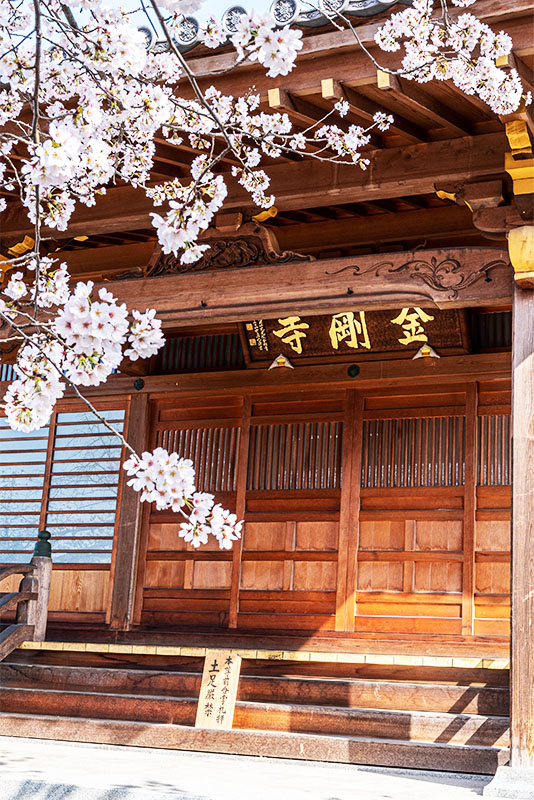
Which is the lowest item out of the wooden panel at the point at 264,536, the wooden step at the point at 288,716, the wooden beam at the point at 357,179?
the wooden step at the point at 288,716

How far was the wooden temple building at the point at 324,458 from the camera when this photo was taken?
595 cm

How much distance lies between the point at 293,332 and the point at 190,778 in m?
4.19

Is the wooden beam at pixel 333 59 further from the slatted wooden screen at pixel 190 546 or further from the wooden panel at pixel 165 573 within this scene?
the wooden panel at pixel 165 573

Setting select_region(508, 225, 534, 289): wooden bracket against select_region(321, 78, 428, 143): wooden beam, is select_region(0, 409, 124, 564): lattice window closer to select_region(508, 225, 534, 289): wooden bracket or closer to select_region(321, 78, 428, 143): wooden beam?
select_region(321, 78, 428, 143): wooden beam

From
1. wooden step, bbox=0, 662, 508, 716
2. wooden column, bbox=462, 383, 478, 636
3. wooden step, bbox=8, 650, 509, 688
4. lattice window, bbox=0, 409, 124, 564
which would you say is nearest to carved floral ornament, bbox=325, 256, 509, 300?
wooden column, bbox=462, 383, 478, 636

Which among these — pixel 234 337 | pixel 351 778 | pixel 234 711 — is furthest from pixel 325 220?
pixel 351 778

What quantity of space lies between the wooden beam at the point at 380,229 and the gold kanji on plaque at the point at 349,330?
589mm

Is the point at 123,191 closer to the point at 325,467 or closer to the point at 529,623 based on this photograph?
the point at 325,467

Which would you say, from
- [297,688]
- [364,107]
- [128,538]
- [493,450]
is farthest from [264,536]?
[364,107]

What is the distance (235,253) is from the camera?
6.98 m

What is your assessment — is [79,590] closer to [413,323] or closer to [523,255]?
[413,323]

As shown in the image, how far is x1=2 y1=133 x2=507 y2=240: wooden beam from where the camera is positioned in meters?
6.26

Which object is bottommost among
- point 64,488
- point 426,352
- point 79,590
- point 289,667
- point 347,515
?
point 289,667

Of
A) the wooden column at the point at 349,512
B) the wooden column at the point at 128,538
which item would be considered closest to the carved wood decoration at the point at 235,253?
the wooden column at the point at 349,512
